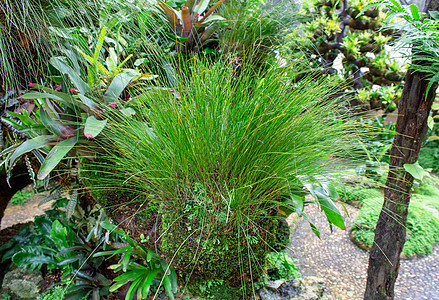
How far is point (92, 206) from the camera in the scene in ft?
7.16

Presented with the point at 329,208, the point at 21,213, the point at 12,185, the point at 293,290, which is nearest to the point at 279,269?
the point at 293,290

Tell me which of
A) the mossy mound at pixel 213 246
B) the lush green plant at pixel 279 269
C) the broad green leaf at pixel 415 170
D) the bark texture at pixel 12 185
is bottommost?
the lush green plant at pixel 279 269

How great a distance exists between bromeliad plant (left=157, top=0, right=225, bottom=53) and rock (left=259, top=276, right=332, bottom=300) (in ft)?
5.38

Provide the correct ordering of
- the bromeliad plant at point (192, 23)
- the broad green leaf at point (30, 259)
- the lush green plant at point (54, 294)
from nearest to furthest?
the bromeliad plant at point (192, 23) → the lush green plant at point (54, 294) → the broad green leaf at point (30, 259)

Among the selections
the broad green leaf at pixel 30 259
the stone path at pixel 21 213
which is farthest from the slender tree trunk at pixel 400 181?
the stone path at pixel 21 213

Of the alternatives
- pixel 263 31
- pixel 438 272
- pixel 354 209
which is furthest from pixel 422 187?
pixel 263 31

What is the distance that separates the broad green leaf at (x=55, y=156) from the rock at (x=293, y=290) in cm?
128

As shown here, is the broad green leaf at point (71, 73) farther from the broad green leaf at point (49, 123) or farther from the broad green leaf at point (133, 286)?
the broad green leaf at point (133, 286)

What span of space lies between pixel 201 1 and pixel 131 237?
5.62 ft

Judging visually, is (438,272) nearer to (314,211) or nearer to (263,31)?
(314,211)

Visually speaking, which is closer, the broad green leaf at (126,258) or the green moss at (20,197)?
the broad green leaf at (126,258)

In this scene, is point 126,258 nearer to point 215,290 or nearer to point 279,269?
point 215,290

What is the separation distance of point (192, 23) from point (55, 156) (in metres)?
1.36

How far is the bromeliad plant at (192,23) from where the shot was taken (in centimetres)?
197
